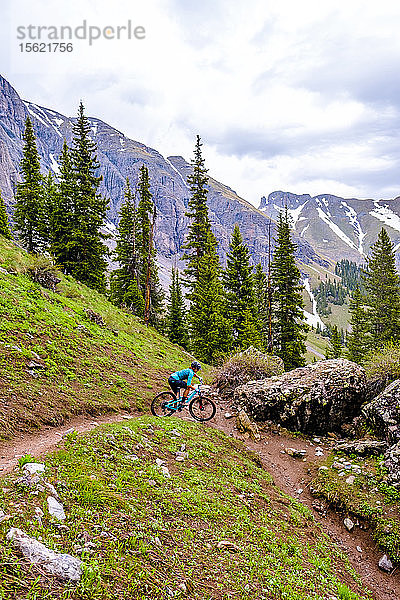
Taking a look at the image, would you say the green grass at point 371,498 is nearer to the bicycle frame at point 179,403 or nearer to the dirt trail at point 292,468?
the dirt trail at point 292,468

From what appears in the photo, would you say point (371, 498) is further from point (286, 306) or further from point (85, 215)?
point (85, 215)

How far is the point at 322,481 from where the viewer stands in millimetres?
11070

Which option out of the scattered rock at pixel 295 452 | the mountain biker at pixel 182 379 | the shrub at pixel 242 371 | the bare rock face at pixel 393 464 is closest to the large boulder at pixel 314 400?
the scattered rock at pixel 295 452

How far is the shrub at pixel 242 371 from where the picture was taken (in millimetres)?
18325

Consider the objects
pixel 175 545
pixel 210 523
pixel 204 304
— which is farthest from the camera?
pixel 204 304

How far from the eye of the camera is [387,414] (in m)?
Answer: 12.5

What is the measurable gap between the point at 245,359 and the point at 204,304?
11.1 m

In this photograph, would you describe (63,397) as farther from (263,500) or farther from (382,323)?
(382,323)

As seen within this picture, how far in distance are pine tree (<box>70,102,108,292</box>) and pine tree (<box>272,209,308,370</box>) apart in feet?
56.6

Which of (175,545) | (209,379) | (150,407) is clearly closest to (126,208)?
(209,379)

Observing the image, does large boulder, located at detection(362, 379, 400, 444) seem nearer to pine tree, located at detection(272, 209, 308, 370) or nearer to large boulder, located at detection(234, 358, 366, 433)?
large boulder, located at detection(234, 358, 366, 433)

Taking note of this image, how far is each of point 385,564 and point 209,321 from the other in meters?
22.1

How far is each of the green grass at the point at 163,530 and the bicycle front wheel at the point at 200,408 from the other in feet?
11.9

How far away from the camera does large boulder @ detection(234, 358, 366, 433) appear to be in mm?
14922
